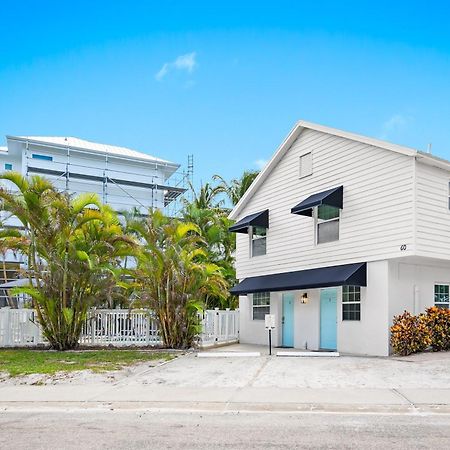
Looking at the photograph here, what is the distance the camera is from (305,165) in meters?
20.3

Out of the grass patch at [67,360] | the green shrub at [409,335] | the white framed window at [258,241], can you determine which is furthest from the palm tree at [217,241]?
the green shrub at [409,335]

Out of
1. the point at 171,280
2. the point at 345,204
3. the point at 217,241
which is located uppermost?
the point at 345,204

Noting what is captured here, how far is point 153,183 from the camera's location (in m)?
46.0

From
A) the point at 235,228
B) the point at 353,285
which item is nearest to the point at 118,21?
the point at 235,228

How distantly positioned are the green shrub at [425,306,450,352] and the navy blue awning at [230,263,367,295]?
217 centimetres

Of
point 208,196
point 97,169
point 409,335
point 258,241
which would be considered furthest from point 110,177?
point 409,335

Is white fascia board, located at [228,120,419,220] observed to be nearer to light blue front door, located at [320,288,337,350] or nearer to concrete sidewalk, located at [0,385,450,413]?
light blue front door, located at [320,288,337,350]

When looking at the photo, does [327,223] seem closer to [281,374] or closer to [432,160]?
[432,160]

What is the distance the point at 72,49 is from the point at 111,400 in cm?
1810

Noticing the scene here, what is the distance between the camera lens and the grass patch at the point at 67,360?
44.8ft

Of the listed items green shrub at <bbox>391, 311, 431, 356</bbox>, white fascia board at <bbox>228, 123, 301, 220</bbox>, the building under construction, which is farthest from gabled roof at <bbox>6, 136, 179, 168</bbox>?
green shrub at <bbox>391, 311, 431, 356</bbox>

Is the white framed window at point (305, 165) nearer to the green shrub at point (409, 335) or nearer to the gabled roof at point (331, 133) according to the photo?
the gabled roof at point (331, 133)

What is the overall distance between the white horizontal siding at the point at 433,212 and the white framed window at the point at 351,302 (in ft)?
8.59

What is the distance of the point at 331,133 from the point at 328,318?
20.3 feet
